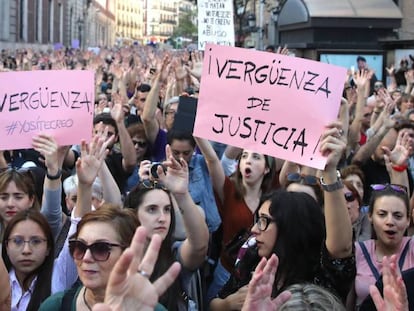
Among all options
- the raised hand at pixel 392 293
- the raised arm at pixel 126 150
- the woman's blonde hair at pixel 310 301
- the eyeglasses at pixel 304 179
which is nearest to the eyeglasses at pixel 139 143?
the raised arm at pixel 126 150

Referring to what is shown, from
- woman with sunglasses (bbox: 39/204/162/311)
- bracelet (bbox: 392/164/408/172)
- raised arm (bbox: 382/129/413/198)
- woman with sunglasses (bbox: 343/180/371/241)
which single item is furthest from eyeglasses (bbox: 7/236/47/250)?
bracelet (bbox: 392/164/408/172)

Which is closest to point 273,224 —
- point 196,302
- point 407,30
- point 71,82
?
point 196,302

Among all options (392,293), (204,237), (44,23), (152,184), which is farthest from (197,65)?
(44,23)

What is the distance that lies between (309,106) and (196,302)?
1200 mm

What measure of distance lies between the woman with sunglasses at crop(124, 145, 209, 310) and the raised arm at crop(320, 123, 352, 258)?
25.7 inches

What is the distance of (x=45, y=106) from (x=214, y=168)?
1174 millimetres

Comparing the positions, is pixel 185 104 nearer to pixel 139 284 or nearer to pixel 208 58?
pixel 208 58

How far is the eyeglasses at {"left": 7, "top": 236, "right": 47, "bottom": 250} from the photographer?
3.81 metres

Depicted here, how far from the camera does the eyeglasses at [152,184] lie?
4.19 metres

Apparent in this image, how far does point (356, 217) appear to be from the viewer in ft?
15.7

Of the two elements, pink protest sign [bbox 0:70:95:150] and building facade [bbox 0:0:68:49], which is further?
building facade [bbox 0:0:68:49]

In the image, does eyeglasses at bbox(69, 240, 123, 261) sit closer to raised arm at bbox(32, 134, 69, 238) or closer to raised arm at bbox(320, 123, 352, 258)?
raised arm at bbox(320, 123, 352, 258)

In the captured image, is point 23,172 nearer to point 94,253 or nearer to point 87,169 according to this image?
point 87,169

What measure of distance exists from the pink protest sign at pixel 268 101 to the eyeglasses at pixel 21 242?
1.16m
